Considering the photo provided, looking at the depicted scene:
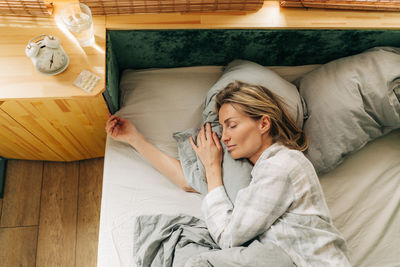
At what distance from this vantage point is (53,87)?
42.8 inches

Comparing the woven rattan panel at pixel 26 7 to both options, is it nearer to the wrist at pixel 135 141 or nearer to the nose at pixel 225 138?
the wrist at pixel 135 141

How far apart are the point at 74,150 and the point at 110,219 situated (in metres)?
0.57

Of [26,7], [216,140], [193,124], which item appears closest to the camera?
[26,7]

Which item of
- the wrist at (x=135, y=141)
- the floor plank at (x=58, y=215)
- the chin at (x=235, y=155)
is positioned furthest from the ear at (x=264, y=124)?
the floor plank at (x=58, y=215)

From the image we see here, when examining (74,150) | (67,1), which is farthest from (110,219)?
(67,1)

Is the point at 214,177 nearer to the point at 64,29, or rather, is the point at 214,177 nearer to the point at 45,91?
the point at 45,91

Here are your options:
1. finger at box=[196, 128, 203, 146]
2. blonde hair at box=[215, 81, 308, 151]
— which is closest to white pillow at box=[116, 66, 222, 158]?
finger at box=[196, 128, 203, 146]

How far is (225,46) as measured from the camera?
4.63ft

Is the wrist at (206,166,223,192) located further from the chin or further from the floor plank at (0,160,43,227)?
the floor plank at (0,160,43,227)

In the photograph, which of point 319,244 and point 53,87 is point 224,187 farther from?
point 53,87

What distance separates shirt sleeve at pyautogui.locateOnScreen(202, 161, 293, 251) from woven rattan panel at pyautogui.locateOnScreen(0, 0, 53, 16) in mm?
993

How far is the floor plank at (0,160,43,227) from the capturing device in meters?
1.62

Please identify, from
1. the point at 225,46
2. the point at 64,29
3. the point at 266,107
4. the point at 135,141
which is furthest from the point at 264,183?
the point at 64,29

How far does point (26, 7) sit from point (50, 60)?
277 millimetres
